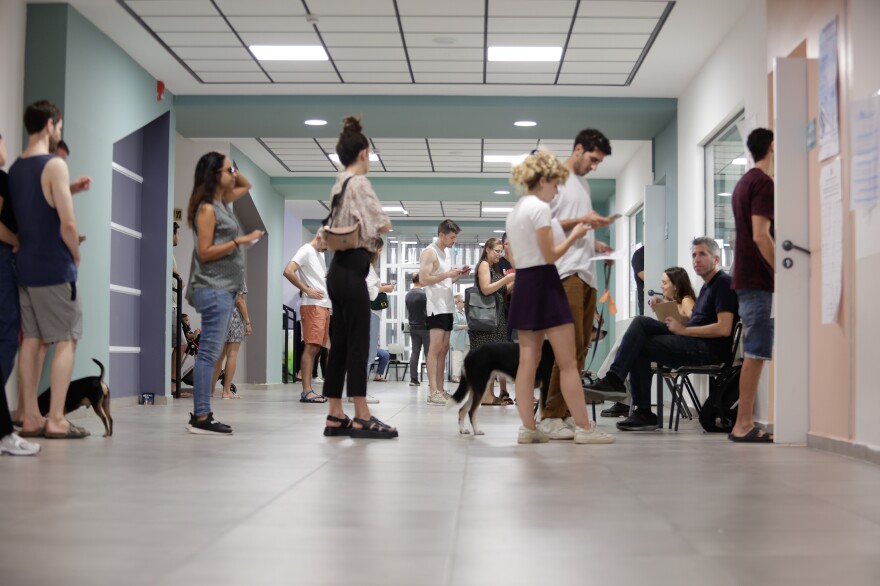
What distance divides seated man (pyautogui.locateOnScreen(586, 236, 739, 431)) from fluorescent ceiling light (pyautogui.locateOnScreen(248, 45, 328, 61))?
3851 millimetres

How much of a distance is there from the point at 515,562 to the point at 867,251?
2760 millimetres

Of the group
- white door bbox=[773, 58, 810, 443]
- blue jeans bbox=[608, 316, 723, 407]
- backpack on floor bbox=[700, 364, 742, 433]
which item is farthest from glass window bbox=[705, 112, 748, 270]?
white door bbox=[773, 58, 810, 443]

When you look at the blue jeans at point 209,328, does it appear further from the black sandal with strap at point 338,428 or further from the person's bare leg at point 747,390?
the person's bare leg at point 747,390

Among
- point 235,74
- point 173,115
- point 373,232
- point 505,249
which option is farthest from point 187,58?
point 373,232

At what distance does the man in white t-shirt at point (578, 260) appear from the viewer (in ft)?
15.9

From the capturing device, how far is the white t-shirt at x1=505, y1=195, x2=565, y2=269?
4527 millimetres

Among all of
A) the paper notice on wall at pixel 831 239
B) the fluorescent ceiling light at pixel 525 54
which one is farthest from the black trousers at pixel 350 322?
the fluorescent ceiling light at pixel 525 54

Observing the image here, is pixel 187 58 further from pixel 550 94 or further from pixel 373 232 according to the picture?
pixel 373 232

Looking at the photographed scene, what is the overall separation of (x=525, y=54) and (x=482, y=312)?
2.16 metres

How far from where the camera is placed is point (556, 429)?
16.3ft

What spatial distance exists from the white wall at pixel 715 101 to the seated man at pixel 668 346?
4.79 ft

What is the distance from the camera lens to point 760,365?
5102 mm

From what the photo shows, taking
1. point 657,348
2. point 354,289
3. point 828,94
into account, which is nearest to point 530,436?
point 354,289

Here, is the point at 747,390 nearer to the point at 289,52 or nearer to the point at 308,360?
the point at 308,360
